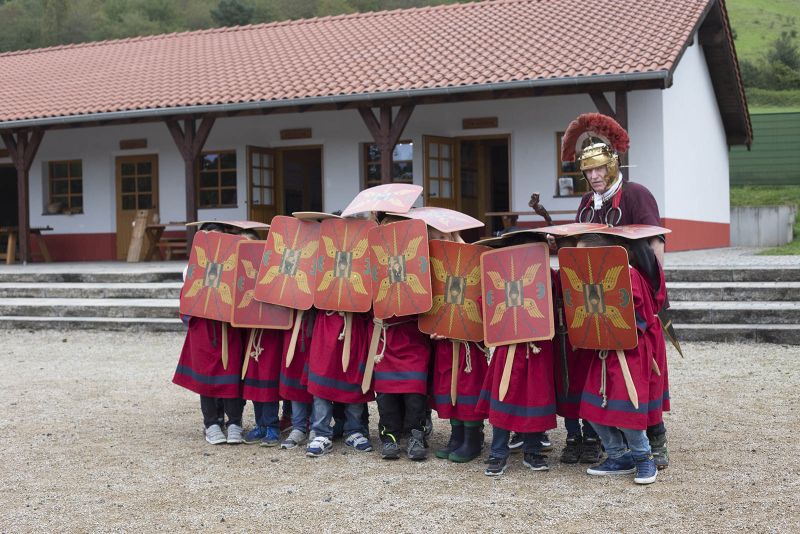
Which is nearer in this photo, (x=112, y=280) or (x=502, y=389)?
(x=502, y=389)

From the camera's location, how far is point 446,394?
496 cm

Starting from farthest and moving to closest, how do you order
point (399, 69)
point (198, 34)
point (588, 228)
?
point (198, 34)
point (399, 69)
point (588, 228)

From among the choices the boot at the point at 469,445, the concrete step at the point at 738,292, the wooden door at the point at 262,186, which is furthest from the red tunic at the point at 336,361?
the wooden door at the point at 262,186

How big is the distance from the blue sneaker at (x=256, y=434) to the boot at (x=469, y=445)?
3.84ft

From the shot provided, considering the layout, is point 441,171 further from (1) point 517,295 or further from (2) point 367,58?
(1) point 517,295

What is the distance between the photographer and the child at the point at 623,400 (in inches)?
174

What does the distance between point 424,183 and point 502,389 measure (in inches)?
435

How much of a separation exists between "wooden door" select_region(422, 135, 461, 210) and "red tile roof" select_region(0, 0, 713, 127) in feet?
4.53

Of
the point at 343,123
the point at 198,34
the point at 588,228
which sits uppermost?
the point at 198,34

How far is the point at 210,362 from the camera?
17.8 ft

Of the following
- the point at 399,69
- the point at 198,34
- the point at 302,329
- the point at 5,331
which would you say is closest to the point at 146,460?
the point at 302,329

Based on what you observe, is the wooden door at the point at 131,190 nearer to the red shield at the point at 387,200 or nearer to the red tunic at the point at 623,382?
the red shield at the point at 387,200

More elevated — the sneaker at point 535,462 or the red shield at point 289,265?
the red shield at point 289,265

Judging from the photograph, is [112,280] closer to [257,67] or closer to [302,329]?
[257,67]
